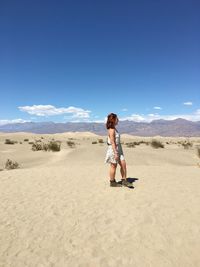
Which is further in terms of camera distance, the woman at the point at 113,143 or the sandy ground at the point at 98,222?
the woman at the point at 113,143

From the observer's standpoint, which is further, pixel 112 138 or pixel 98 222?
pixel 112 138

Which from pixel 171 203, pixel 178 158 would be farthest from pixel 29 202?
pixel 178 158

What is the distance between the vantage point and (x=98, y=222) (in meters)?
5.77

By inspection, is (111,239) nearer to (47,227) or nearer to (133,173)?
(47,227)

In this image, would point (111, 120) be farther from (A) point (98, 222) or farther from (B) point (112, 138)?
(A) point (98, 222)

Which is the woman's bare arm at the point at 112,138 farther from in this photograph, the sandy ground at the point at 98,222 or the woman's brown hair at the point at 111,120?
the sandy ground at the point at 98,222

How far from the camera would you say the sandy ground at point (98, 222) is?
4514 mm

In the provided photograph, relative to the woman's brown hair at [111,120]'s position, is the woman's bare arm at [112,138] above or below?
below

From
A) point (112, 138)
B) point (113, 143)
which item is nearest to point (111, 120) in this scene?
point (112, 138)

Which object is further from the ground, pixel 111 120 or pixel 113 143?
pixel 111 120

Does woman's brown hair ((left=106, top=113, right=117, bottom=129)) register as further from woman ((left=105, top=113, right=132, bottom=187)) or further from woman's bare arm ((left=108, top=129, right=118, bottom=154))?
woman's bare arm ((left=108, top=129, right=118, bottom=154))

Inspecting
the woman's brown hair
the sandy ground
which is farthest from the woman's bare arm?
the sandy ground

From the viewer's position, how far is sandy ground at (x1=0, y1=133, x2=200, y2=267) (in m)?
4.51

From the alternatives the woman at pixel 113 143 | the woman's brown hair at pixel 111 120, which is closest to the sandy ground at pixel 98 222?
the woman at pixel 113 143
